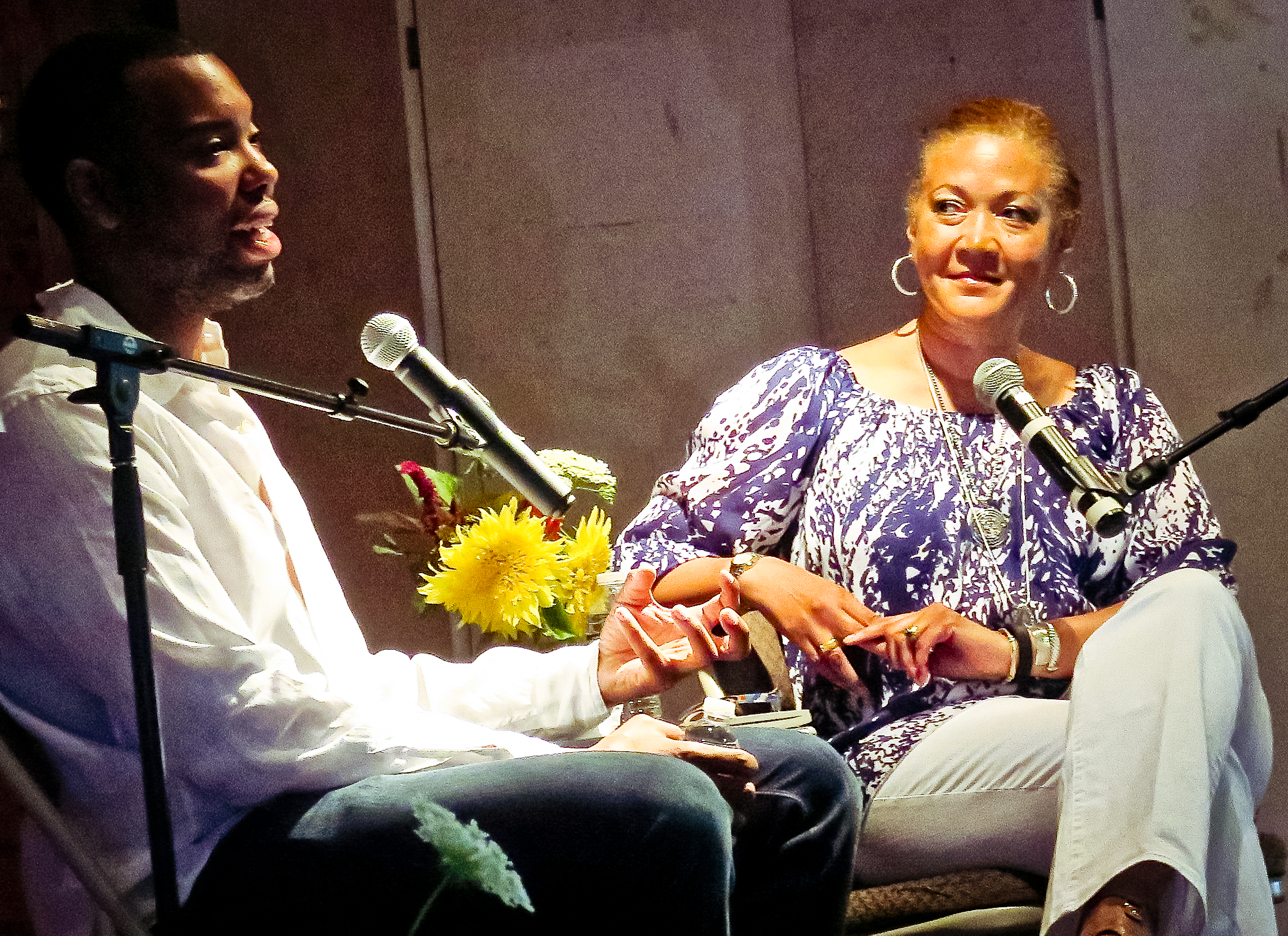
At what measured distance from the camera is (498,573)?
2.36 meters

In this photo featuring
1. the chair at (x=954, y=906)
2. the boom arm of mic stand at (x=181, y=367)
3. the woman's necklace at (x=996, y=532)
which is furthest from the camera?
the woman's necklace at (x=996, y=532)

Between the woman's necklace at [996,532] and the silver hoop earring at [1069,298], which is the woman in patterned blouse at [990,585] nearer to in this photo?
the woman's necklace at [996,532]

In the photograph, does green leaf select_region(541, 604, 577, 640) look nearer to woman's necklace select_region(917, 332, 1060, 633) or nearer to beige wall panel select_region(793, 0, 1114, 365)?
woman's necklace select_region(917, 332, 1060, 633)

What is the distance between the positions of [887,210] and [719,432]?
2.32 feet

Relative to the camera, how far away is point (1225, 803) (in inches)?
74.5

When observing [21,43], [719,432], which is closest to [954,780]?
[719,432]

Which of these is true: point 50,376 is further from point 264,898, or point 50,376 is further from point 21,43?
point 21,43

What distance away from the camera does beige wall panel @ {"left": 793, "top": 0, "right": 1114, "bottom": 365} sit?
9.53 ft

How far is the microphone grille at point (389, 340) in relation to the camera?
5.16 ft

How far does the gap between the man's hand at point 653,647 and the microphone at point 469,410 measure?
0.34 meters

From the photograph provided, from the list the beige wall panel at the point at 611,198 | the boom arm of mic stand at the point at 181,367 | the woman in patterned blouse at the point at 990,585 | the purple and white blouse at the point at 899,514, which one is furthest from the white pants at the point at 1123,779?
the beige wall panel at the point at 611,198

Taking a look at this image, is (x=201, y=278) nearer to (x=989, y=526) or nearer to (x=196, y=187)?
(x=196, y=187)

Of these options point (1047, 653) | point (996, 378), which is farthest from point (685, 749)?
point (1047, 653)

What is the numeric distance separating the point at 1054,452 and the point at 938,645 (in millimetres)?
619
